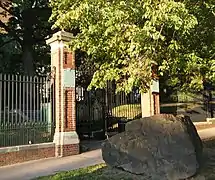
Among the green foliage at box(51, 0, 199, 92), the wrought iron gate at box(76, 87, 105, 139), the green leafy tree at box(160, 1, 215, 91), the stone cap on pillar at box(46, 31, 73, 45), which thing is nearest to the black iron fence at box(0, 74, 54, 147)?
the stone cap on pillar at box(46, 31, 73, 45)

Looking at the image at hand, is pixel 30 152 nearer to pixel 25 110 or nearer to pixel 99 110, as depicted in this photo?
pixel 25 110

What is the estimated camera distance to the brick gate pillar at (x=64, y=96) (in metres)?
11.8

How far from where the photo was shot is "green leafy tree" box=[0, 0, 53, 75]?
2028 cm

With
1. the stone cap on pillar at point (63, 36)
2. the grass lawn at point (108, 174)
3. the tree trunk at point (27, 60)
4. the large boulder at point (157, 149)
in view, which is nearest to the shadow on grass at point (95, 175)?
the grass lawn at point (108, 174)

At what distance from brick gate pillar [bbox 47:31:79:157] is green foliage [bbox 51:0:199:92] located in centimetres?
216

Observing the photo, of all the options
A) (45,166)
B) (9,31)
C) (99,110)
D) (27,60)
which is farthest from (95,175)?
(9,31)

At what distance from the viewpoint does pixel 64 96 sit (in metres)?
12.1

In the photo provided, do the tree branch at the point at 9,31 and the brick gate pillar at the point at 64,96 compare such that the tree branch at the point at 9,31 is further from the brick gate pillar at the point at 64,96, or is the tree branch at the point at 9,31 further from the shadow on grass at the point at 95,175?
the shadow on grass at the point at 95,175

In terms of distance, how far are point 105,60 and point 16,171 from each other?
3798 millimetres

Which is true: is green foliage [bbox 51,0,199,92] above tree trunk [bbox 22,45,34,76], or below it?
below

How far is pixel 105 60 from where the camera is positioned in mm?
9852

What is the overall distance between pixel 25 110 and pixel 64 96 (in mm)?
1362

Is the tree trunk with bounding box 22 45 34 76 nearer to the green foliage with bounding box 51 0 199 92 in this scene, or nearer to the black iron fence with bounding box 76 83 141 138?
the black iron fence with bounding box 76 83 141 138

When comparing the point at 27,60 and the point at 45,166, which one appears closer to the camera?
the point at 45,166
